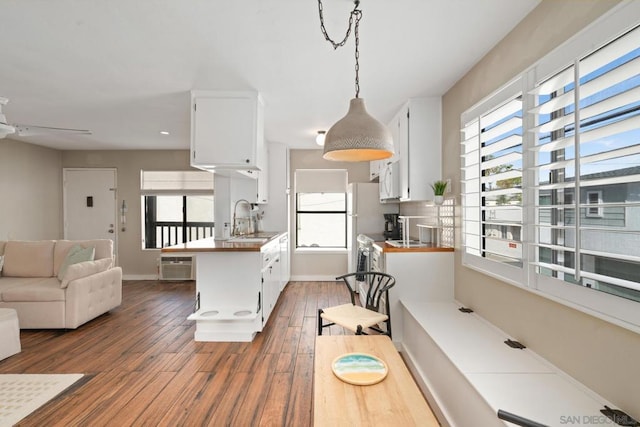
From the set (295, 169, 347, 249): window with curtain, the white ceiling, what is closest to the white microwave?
the white ceiling

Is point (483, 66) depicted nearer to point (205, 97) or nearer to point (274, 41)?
point (274, 41)

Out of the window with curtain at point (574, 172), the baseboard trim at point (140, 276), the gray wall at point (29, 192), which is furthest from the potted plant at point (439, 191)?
the gray wall at point (29, 192)

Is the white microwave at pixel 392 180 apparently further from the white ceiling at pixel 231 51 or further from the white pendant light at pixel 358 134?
the white pendant light at pixel 358 134

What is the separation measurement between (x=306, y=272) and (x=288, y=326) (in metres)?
2.22

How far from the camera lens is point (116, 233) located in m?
5.88

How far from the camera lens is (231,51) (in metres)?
2.33

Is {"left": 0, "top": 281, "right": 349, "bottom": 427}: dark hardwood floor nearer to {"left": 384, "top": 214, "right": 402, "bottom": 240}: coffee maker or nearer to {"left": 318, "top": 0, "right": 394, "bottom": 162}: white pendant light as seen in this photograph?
{"left": 384, "top": 214, "right": 402, "bottom": 240}: coffee maker

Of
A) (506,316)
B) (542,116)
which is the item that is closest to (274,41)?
(542,116)

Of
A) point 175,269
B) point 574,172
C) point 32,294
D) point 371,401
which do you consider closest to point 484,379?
point 371,401

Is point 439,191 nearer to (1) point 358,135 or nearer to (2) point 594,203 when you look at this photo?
(2) point 594,203

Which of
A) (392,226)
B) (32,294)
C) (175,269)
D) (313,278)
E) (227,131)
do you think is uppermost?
(227,131)

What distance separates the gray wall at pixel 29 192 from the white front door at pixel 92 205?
204 millimetres

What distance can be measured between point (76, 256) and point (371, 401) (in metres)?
3.94

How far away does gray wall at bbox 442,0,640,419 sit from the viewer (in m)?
1.35
